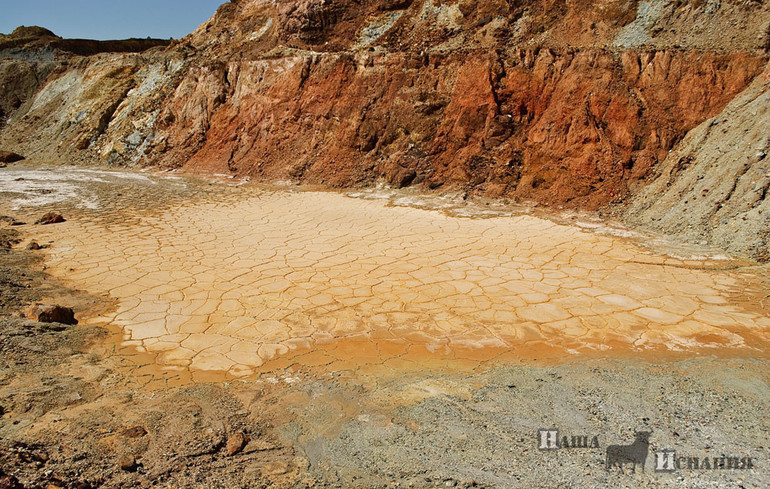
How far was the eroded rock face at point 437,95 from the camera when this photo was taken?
8.96m

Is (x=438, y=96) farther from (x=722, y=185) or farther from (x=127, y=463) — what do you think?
(x=127, y=463)

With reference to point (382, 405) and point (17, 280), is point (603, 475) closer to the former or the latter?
point (382, 405)

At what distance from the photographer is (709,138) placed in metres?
8.09

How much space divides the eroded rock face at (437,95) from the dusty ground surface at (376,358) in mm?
2965

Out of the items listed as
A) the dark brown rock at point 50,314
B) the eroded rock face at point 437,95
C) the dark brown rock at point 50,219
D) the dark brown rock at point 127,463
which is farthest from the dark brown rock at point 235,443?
the eroded rock face at point 437,95

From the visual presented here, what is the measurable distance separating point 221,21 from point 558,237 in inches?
671

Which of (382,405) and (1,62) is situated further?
Result: (1,62)

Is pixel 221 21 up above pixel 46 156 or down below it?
above

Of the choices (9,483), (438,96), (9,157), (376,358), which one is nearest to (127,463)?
(9,483)

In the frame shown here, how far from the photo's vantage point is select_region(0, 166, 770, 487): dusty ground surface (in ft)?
8.24

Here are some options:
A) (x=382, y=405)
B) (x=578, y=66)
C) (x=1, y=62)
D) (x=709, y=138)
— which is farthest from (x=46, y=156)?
(x=709, y=138)

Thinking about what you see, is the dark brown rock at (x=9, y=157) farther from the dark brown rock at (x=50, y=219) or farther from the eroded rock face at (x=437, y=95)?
the dark brown rock at (x=50, y=219)

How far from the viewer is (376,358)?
3.91m

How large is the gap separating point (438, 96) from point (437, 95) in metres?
0.05
